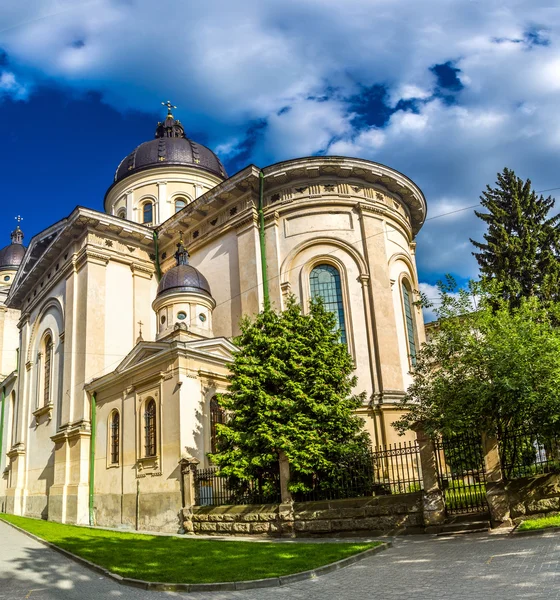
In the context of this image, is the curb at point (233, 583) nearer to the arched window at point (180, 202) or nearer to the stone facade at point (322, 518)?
the stone facade at point (322, 518)

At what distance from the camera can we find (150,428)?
69.9 ft

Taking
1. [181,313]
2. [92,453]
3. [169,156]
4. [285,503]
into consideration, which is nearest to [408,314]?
[181,313]

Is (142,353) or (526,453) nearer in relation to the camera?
(526,453)

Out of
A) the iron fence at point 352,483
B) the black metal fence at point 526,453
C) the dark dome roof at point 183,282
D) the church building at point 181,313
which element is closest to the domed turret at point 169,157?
the church building at point 181,313

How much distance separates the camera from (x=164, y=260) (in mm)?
30422

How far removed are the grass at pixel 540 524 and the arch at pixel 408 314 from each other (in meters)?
12.9

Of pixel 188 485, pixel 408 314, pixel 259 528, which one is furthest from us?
pixel 408 314

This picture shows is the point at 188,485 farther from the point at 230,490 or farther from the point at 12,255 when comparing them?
the point at 12,255

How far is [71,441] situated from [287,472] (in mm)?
13431

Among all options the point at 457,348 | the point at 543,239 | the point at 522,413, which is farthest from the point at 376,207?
the point at 522,413

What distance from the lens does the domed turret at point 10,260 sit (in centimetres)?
6072

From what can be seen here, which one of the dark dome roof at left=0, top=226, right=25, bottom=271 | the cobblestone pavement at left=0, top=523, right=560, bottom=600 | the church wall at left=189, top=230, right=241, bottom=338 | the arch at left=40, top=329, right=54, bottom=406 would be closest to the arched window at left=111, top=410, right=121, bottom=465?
the church wall at left=189, top=230, right=241, bottom=338

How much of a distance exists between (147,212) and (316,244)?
51.5ft

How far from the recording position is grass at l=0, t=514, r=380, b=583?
10.1 metres
